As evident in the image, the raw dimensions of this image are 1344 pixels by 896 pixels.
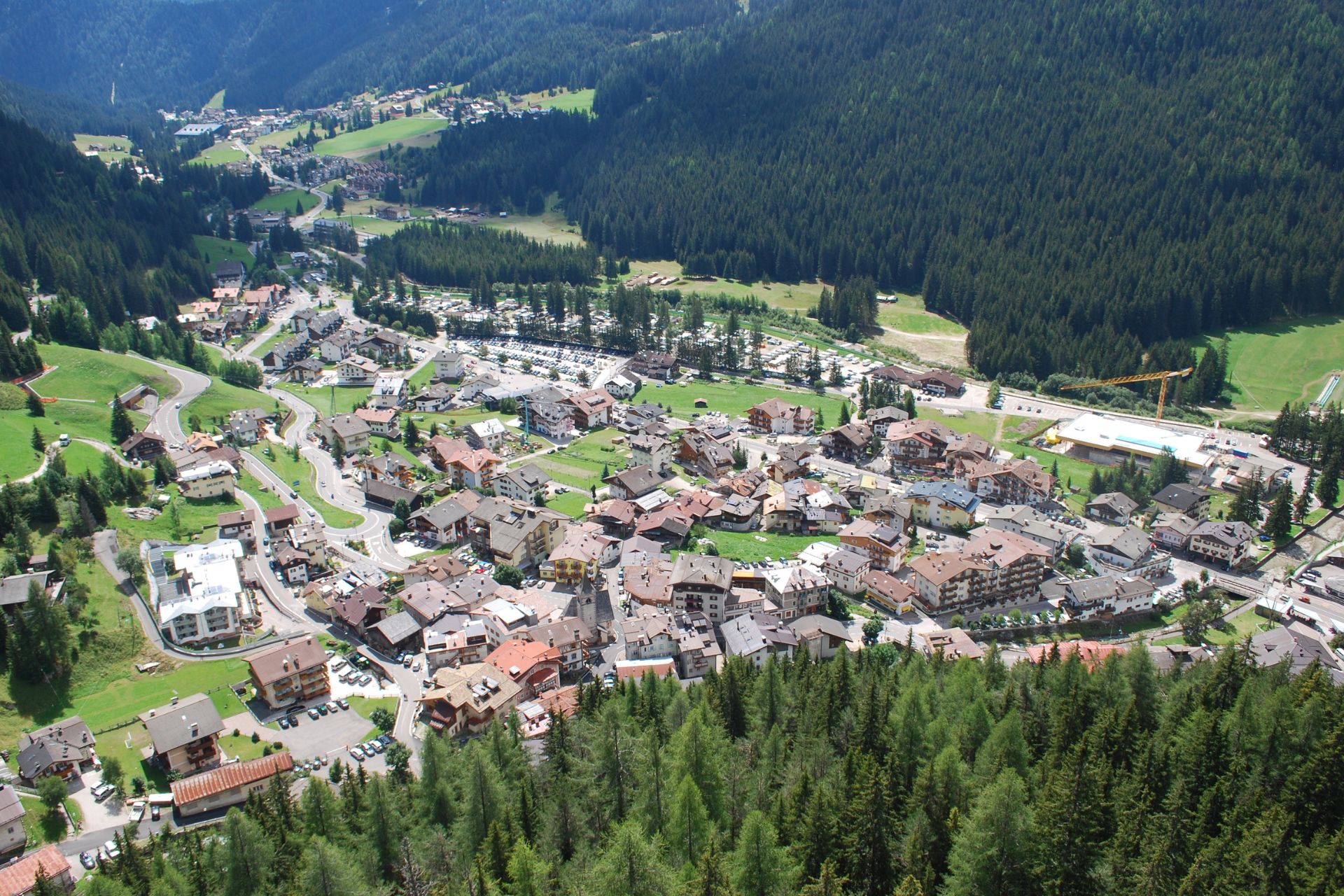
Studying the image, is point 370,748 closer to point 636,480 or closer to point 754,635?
point 754,635

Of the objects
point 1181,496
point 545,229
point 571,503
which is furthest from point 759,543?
point 545,229

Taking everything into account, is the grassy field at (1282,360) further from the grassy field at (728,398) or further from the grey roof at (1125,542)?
the grey roof at (1125,542)

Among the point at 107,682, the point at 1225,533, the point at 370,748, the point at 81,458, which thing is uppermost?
the point at 81,458

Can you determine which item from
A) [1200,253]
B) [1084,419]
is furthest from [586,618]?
[1200,253]

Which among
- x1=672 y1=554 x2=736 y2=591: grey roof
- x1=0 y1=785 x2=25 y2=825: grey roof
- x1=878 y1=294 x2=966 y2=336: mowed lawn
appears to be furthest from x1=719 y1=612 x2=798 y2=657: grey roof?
x1=878 y1=294 x2=966 y2=336: mowed lawn

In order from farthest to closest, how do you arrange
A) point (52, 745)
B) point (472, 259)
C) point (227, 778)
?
point (472, 259) → point (52, 745) → point (227, 778)

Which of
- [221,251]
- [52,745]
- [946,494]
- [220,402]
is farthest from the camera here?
[221,251]

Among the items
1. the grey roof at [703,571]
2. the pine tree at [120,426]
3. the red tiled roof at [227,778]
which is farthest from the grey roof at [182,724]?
the pine tree at [120,426]
